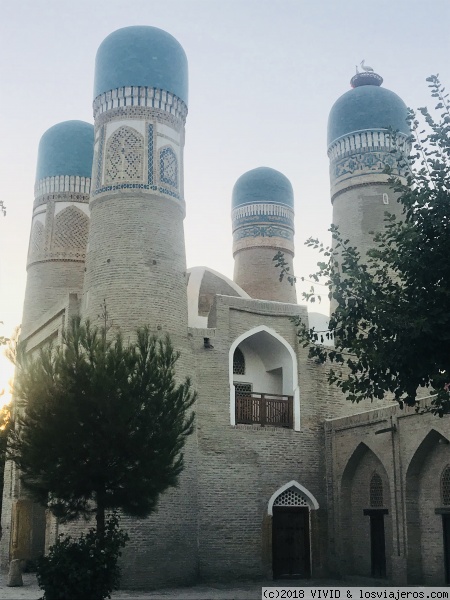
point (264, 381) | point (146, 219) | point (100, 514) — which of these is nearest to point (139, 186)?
point (146, 219)

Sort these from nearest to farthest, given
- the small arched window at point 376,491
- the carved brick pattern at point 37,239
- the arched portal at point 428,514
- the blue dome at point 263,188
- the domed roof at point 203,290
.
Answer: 1. the arched portal at point 428,514
2. the small arched window at point 376,491
3. the domed roof at point 203,290
4. the carved brick pattern at point 37,239
5. the blue dome at point 263,188

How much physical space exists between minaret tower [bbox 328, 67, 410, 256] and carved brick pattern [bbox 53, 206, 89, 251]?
735 cm

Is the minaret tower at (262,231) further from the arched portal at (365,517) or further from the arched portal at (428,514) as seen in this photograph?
the arched portal at (428,514)

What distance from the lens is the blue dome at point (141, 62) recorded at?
1769cm

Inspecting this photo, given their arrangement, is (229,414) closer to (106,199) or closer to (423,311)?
(106,199)

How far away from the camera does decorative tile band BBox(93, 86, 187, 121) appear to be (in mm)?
17625

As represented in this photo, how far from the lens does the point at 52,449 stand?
1071 centimetres

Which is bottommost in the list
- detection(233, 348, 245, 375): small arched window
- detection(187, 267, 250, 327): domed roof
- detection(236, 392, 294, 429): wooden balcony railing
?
detection(236, 392, 294, 429): wooden balcony railing

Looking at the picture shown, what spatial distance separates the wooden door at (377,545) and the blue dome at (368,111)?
10.7 m

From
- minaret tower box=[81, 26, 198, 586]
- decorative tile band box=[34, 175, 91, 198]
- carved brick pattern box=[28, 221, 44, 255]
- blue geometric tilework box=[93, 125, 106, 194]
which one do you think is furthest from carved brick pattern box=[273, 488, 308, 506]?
decorative tile band box=[34, 175, 91, 198]

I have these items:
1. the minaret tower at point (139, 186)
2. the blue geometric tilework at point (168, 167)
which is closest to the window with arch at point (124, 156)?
the minaret tower at point (139, 186)

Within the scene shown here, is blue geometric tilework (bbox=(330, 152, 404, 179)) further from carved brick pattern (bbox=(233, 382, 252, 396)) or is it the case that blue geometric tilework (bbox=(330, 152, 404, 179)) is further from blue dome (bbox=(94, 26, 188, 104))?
carved brick pattern (bbox=(233, 382, 252, 396))

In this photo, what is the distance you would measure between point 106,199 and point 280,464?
7084mm

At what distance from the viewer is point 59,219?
73.7 ft
